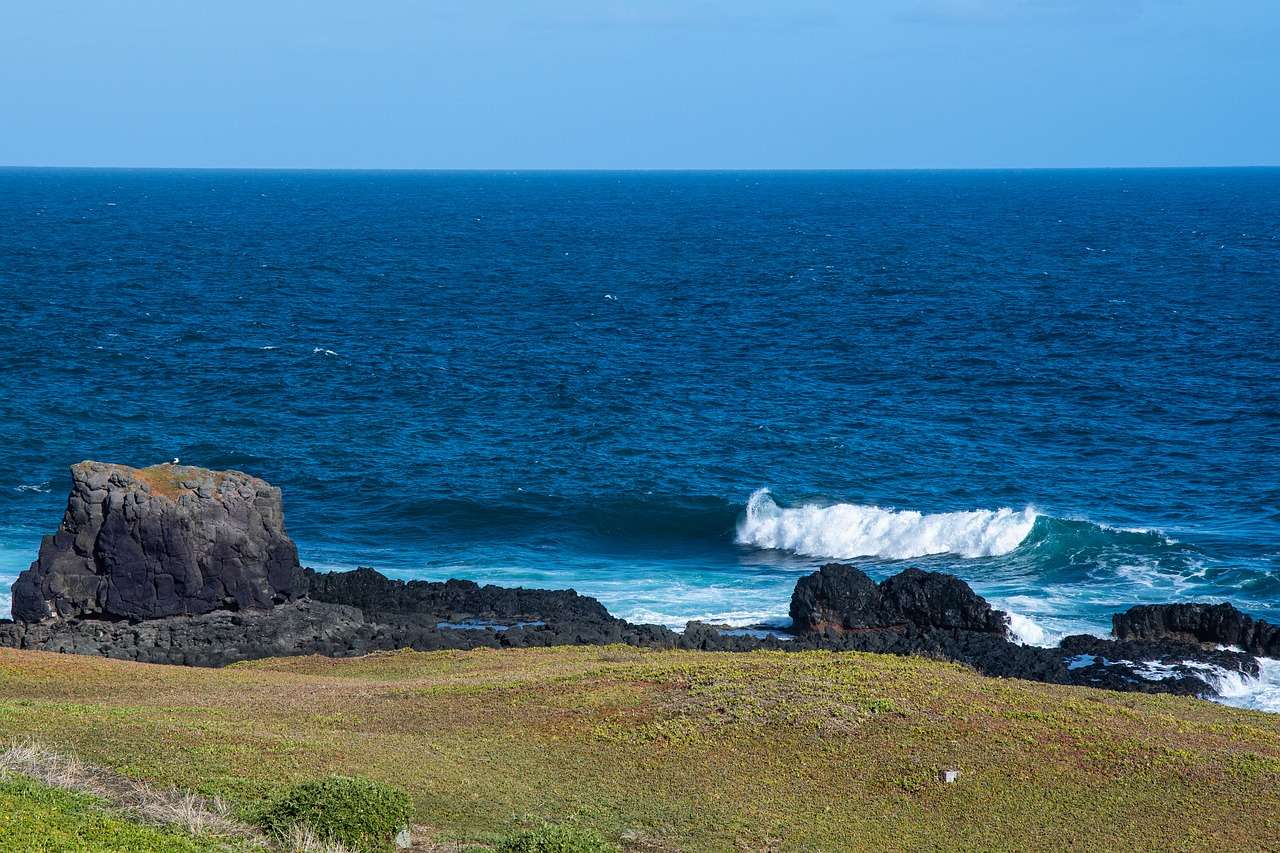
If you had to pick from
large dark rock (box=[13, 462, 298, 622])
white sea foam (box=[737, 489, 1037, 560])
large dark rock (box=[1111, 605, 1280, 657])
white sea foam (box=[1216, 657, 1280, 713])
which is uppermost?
large dark rock (box=[13, 462, 298, 622])

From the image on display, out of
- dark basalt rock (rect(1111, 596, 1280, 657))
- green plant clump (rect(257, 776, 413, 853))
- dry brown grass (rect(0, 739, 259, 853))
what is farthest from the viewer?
dark basalt rock (rect(1111, 596, 1280, 657))

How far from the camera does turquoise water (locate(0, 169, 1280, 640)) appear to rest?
54.9 m

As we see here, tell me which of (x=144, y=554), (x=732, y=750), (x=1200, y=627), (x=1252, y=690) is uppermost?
(x=732, y=750)

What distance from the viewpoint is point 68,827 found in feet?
61.0

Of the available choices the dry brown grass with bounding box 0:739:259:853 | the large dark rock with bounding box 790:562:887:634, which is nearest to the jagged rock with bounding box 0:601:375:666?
the large dark rock with bounding box 790:562:887:634

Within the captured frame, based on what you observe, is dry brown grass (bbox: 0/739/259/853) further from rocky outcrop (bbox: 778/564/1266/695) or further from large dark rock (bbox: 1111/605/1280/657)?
large dark rock (bbox: 1111/605/1280/657)

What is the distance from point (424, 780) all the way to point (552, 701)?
555 centimetres

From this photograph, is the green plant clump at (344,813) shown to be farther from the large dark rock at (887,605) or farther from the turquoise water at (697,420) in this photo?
the turquoise water at (697,420)

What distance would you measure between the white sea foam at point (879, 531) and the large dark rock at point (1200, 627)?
1204 centimetres

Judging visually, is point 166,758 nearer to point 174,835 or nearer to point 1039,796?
point 174,835

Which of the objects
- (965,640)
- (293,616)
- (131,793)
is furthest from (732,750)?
(293,616)

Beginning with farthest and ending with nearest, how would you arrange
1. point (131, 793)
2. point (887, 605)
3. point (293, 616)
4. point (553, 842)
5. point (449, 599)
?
1. point (449, 599)
2. point (887, 605)
3. point (293, 616)
4. point (131, 793)
5. point (553, 842)

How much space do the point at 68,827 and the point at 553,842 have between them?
6366 millimetres

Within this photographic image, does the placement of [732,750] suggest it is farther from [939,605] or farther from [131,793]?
[939,605]
